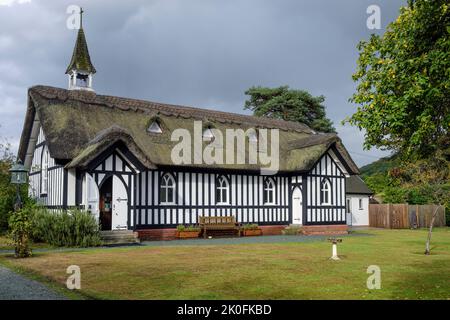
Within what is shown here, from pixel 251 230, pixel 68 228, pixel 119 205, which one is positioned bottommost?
pixel 251 230

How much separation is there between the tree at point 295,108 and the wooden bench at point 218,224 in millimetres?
30422

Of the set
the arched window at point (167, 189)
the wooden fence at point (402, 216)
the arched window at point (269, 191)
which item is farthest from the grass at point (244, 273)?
the wooden fence at point (402, 216)

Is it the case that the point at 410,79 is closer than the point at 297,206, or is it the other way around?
the point at 410,79

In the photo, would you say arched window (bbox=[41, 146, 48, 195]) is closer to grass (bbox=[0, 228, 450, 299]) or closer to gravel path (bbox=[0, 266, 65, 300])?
grass (bbox=[0, 228, 450, 299])

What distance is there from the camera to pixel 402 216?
3584 cm

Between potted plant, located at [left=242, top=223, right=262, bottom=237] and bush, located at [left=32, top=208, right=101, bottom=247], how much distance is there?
8981 millimetres

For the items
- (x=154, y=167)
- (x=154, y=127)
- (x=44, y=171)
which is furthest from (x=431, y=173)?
(x=44, y=171)

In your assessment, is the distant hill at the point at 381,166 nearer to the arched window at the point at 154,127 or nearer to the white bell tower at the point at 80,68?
the arched window at the point at 154,127

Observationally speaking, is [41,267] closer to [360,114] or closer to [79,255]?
[79,255]

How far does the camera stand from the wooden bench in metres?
24.4

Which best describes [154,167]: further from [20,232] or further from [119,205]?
[20,232]

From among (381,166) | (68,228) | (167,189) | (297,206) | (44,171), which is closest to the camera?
(68,228)

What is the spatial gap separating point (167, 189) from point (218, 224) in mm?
3236

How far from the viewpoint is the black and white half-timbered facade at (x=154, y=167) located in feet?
68.4
